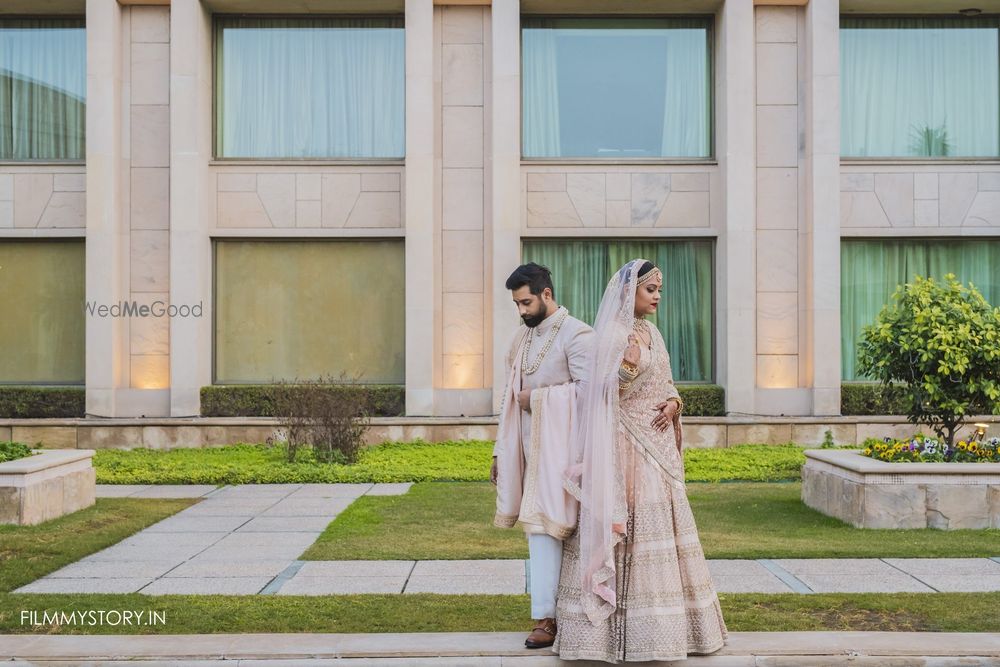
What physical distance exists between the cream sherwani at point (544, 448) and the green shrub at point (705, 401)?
12.7 m

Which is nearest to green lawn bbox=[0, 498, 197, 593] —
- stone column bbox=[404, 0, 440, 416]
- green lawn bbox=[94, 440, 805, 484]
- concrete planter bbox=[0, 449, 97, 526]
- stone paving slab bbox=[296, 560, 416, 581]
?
concrete planter bbox=[0, 449, 97, 526]

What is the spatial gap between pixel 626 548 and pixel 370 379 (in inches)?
549

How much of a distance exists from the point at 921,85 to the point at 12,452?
16.9 m

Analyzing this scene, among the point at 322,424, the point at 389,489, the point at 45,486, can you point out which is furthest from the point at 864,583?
the point at 322,424

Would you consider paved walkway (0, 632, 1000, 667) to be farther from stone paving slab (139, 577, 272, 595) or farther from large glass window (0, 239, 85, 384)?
large glass window (0, 239, 85, 384)

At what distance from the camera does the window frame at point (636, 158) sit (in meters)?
19.1

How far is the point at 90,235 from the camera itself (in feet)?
61.0

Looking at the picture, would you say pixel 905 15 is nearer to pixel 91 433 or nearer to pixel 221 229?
pixel 221 229

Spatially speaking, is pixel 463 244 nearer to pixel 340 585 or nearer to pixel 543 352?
pixel 340 585

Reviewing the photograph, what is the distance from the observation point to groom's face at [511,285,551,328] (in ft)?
21.1

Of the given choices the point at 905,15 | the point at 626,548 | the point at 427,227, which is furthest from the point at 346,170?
the point at 626,548

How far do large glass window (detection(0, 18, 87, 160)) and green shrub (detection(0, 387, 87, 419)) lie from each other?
4329 millimetres

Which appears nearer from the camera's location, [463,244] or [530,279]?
[530,279]

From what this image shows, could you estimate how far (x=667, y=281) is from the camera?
19781 millimetres
